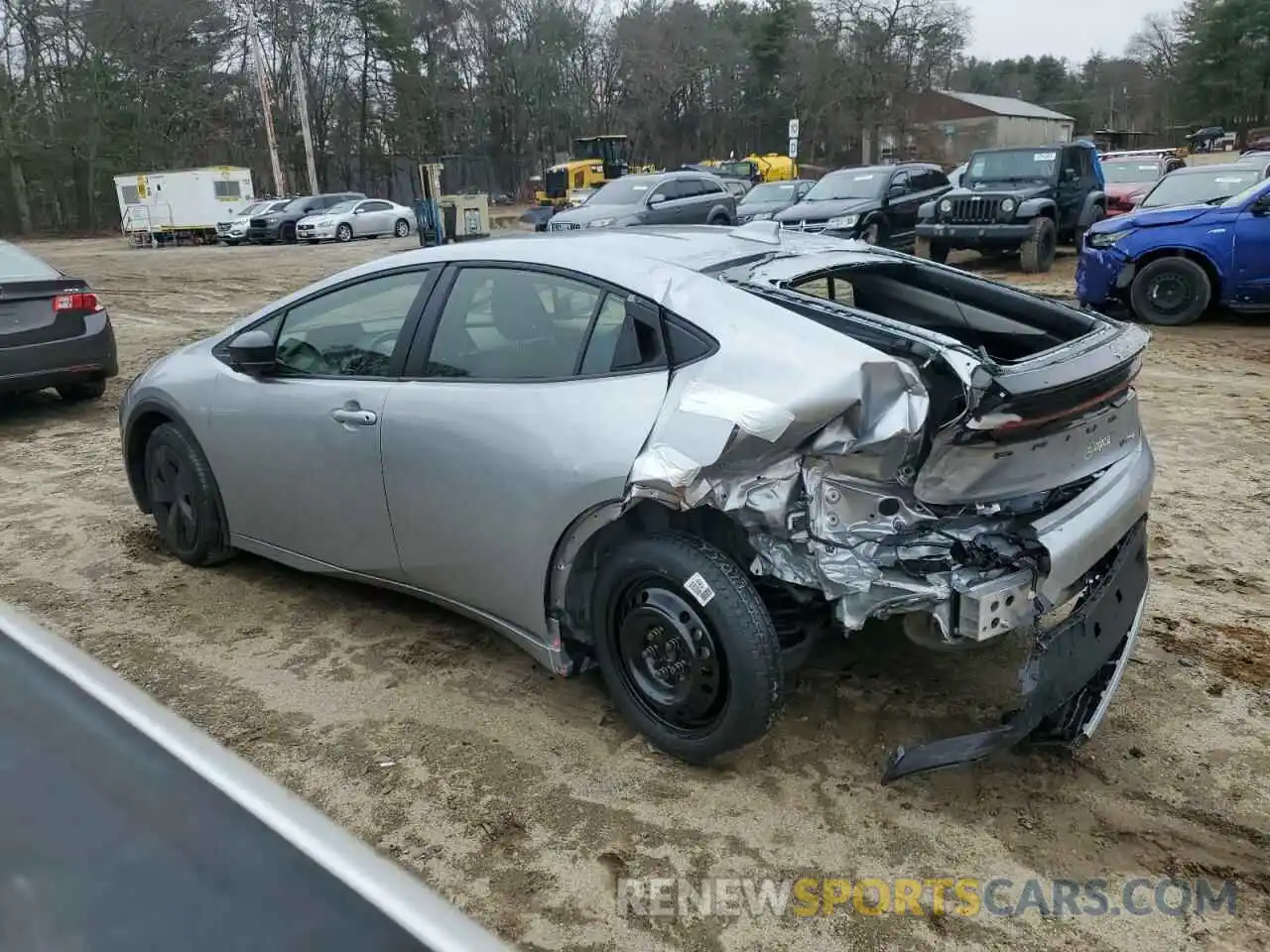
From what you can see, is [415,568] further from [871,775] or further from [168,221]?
[168,221]

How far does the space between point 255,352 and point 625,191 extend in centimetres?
1643

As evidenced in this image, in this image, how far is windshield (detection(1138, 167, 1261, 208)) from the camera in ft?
37.9

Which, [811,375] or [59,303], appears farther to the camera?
[59,303]

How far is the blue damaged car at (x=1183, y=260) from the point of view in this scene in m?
9.97

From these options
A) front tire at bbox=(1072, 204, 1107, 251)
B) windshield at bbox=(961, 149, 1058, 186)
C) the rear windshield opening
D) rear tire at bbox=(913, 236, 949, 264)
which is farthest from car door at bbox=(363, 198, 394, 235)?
the rear windshield opening

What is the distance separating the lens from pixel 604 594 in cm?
317

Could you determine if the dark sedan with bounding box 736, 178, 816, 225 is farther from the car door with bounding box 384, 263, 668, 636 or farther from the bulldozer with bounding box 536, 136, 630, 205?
the car door with bounding box 384, 263, 668, 636

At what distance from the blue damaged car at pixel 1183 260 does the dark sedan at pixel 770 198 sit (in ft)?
32.5

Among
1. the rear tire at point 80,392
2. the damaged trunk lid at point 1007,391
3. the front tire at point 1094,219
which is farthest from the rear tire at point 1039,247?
the rear tire at point 80,392

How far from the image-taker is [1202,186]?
39.0ft

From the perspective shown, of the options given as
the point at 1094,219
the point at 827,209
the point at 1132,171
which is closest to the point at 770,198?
the point at 827,209

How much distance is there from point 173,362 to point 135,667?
1.50 meters

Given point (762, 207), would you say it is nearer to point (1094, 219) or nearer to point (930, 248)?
point (930, 248)

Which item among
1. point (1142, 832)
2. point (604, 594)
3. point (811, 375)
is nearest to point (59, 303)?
point (604, 594)
